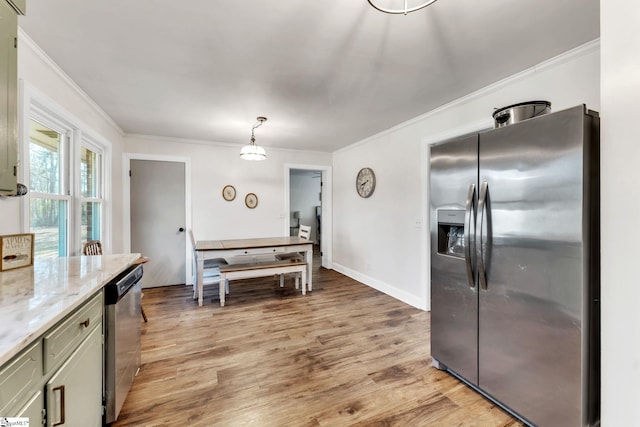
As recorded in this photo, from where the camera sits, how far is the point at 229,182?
4672 mm

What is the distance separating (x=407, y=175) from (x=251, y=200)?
270 centimetres

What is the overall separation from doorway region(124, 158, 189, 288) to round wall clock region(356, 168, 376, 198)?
2.86 m

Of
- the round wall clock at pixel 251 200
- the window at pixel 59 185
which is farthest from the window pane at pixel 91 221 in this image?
the round wall clock at pixel 251 200

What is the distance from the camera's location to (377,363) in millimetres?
2195

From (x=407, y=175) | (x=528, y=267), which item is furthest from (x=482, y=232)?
(x=407, y=175)

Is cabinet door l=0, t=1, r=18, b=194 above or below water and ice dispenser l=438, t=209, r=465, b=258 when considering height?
above

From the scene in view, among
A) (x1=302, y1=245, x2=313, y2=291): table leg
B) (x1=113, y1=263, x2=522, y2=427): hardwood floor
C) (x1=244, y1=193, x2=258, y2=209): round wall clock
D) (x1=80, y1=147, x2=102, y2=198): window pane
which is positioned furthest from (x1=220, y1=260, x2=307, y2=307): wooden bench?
(x1=80, y1=147, x2=102, y2=198): window pane

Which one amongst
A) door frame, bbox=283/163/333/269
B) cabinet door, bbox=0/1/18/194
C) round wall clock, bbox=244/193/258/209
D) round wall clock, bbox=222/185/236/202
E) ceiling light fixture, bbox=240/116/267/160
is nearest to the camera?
cabinet door, bbox=0/1/18/194

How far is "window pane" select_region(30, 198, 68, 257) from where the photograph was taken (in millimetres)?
2131

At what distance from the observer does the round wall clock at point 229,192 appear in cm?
464

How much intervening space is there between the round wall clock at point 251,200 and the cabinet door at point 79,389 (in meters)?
3.51

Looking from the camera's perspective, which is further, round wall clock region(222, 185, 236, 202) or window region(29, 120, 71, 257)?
round wall clock region(222, 185, 236, 202)

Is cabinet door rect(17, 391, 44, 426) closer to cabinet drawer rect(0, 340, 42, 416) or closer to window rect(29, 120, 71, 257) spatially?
cabinet drawer rect(0, 340, 42, 416)

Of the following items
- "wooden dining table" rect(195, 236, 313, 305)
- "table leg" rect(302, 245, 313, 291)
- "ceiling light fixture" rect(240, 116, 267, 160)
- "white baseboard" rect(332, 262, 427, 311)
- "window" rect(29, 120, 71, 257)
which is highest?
"ceiling light fixture" rect(240, 116, 267, 160)
